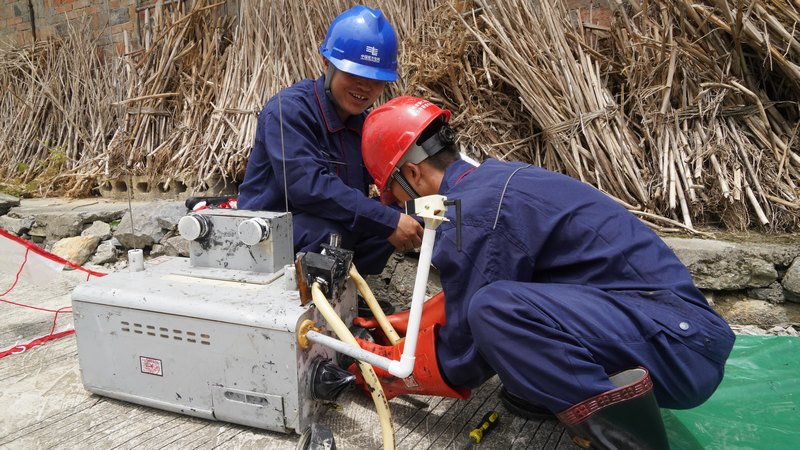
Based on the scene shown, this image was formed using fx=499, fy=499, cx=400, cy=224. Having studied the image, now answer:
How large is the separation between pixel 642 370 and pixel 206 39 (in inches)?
180

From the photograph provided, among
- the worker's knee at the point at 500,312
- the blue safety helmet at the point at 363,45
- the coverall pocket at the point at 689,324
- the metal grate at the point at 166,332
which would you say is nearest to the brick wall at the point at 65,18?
the blue safety helmet at the point at 363,45

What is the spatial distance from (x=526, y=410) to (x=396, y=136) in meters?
1.07

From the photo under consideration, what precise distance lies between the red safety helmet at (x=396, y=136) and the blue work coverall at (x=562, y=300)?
279 millimetres

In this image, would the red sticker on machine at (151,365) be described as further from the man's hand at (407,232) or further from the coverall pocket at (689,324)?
the coverall pocket at (689,324)

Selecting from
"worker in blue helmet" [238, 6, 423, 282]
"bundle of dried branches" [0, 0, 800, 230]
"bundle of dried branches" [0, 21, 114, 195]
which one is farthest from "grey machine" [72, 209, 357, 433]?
"bundle of dried branches" [0, 21, 114, 195]

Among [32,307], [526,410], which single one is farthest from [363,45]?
[32,307]

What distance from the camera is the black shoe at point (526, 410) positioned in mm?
1761

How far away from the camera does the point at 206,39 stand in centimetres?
457

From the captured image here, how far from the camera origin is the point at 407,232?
2234 millimetres

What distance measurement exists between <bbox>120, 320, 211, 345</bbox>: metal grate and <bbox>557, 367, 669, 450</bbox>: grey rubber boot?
3.60ft

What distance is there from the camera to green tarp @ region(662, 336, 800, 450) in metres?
1.66

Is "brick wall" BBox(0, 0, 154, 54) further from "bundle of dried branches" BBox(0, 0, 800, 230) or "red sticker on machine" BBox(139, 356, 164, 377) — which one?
"red sticker on machine" BBox(139, 356, 164, 377)

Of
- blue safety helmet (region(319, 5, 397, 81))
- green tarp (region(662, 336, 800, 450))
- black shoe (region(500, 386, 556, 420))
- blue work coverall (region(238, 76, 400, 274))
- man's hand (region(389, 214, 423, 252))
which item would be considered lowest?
green tarp (region(662, 336, 800, 450))

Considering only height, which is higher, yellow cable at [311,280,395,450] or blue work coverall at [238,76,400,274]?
blue work coverall at [238,76,400,274]
